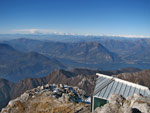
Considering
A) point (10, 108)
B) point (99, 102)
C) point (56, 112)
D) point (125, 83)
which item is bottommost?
point (10, 108)

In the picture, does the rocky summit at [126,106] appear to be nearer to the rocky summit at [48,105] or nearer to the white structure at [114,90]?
the white structure at [114,90]

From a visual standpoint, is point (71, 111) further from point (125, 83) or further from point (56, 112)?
point (125, 83)

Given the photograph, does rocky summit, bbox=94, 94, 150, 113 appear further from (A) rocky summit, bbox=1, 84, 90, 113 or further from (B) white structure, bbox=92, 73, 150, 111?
(A) rocky summit, bbox=1, 84, 90, 113

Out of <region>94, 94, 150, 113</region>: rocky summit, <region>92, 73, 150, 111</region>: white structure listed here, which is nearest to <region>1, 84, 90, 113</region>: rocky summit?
<region>92, 73, 150, 111</region>: white structure

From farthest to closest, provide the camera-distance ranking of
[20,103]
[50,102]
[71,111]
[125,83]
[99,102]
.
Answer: [20,103] < [50,102] < [71,111] < [125,83] < [99,102]

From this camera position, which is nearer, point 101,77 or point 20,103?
point 101,77

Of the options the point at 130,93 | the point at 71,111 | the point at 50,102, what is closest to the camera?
the point at 130,93

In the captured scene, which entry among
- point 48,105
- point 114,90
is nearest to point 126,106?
point 114,90

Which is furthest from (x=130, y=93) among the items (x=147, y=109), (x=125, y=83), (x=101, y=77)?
(x=147, y=109)
